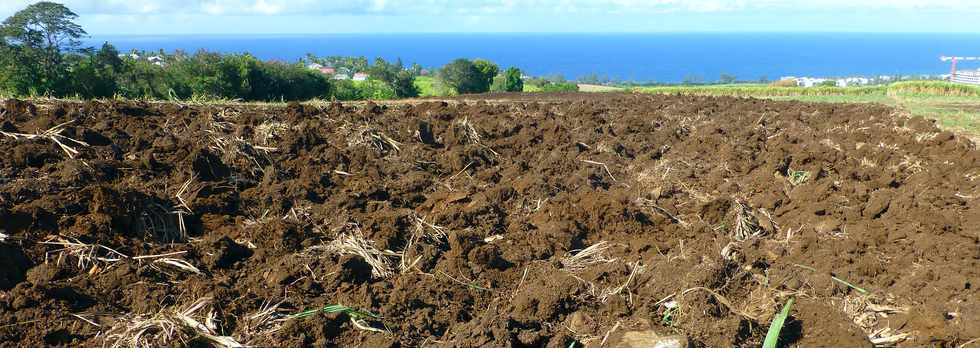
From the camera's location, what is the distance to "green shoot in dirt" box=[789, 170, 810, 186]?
290 inches

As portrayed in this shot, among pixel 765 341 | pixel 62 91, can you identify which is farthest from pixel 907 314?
pixel 62 91

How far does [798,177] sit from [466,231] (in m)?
4.66

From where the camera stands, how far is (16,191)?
455 cm

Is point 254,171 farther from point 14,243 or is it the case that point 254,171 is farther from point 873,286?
point 873,286

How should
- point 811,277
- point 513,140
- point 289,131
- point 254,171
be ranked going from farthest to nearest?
point 513,140, point 289,131, point 254,171, point 811,277

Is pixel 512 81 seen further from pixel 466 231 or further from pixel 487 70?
pixel 466 231

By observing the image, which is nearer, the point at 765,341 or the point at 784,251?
the point at 765,341

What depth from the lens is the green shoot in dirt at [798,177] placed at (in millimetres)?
7371

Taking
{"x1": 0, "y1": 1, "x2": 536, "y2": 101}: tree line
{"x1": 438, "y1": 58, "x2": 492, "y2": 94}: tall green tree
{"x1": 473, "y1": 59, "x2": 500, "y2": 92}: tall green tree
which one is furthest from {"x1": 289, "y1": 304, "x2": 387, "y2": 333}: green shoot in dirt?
{"x1": 473, "y1": 59, "x2": 500, "y2": 92}: tall green tree

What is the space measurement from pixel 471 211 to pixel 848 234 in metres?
3.44

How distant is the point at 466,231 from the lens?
5152 millimetres

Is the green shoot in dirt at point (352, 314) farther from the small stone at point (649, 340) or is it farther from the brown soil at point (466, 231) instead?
the small stone at point (649, 340)

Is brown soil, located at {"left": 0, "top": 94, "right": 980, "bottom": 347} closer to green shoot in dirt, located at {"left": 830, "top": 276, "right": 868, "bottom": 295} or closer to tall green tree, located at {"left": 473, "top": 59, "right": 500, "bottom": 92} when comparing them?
green shoot in dirt, located at {"left": 830, "top": 276, "right": 868, "bottom": 295}

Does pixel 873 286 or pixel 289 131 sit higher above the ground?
pixel 289 131
